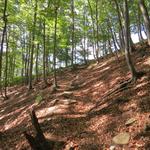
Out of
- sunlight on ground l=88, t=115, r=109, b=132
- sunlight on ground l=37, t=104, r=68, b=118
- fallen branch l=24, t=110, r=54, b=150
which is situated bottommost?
fallen branch l=24, t=110, r=54, b=150

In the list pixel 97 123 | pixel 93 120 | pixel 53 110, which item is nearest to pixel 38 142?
pixel 97 123

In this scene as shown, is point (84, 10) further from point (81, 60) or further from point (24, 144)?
point (24, 144)

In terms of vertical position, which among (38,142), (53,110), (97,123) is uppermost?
(53,110)

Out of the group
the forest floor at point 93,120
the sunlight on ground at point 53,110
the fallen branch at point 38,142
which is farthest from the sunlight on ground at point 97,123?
the sunlight on ground at point 53,110

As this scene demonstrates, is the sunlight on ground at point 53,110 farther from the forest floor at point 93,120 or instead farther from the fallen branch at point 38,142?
the fallen branch at point 38,142

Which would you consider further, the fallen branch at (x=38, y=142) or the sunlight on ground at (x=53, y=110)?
the sunlight on ground at (x=53, y=110)

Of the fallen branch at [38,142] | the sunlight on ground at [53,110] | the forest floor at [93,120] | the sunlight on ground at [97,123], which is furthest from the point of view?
the sunlight on ground at [53,110]

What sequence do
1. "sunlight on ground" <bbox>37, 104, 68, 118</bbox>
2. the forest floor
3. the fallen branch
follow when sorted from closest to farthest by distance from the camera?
the forest floor, the fallen branch, "sunlight on ground" <bbox>37, 104, 68, 118</bbox>

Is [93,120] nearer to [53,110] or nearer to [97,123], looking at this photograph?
[97,123]

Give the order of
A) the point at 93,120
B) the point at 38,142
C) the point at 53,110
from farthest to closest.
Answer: the point at 53,110 < the point at 93,120 < the point at 38,142

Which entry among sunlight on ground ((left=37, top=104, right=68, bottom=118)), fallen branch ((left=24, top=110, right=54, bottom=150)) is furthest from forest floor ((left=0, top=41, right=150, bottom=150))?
fallen branch ((left=24, top=110, right=54, bottom=150))

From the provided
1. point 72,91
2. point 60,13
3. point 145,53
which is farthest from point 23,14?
point 145,53

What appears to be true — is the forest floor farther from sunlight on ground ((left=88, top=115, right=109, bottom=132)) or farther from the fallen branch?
the fallen branch

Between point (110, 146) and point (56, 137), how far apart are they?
9.27 feet
